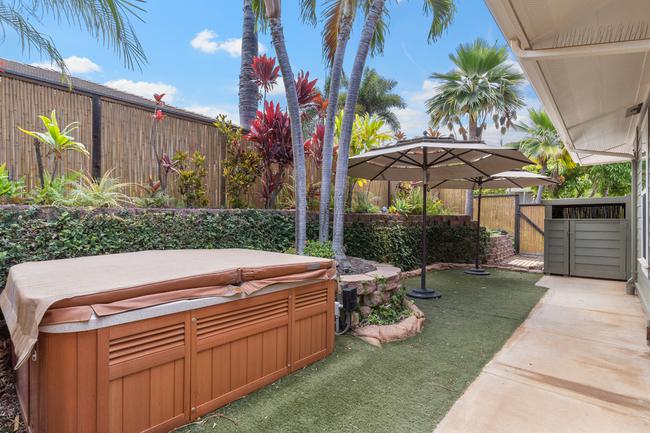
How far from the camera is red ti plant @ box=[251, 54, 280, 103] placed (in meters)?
5.44

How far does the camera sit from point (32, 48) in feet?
10.9

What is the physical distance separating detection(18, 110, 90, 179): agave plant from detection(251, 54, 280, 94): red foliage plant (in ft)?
9.12

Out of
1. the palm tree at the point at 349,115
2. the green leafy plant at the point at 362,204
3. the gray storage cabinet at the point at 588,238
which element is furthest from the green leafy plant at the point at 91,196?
the gray storage cabinet at the point at 588,238

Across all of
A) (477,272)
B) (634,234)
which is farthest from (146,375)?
(634,234)

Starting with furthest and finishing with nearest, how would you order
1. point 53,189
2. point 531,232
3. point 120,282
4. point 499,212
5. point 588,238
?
point 499,212 → point 531,232 → point 588,238 → point 53,189 → point 120,282

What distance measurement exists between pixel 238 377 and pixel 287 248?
277cm

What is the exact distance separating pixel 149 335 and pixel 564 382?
9.91ft

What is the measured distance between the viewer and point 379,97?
25156mm

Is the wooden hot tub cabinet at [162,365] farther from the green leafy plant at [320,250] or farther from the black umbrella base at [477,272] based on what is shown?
the black umbrella base at [477,272]

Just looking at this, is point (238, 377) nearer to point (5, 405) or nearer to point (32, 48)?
point (5, 405)

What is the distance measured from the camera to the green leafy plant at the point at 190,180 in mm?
4539

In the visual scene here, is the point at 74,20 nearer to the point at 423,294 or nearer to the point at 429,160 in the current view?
the point at 429,160

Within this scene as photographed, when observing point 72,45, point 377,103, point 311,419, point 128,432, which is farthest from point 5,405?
point 377,103

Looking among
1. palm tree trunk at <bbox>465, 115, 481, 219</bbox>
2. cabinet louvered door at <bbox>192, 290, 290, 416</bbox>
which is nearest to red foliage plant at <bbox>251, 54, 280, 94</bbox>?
cabinet louvered door at <bbox>192, 290, 290, 416</bbox>
